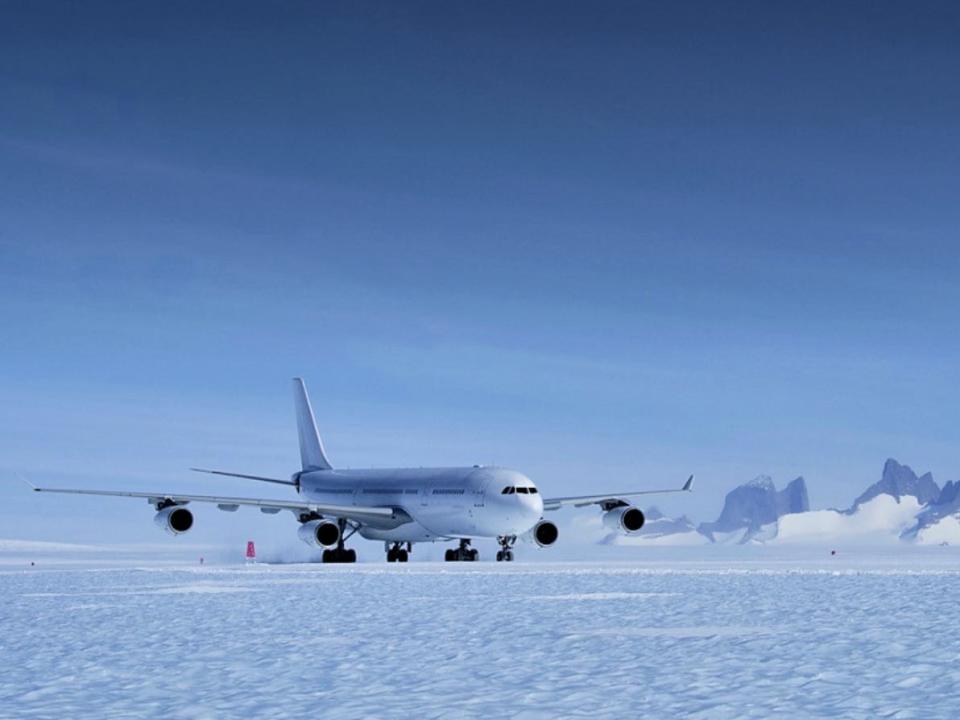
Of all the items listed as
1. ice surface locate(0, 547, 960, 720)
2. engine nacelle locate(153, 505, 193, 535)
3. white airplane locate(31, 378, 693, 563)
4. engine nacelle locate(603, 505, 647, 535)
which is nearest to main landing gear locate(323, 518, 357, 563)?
white airplane locate(31, 378, 693, 563)

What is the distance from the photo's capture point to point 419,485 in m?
56.5

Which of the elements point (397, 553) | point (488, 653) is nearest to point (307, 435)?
point (397, 553)

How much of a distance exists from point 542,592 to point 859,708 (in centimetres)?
1805

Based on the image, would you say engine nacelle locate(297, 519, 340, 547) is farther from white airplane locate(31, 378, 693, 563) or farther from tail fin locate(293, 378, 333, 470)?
tail fin locate(293, 378, 333, 470)

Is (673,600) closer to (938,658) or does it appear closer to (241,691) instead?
(938,658)

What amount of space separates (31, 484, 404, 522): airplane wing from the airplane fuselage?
1038mm

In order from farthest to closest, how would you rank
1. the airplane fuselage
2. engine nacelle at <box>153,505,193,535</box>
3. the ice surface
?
1. engine nacelle at <box>153,505,193,535</box>
2. the airplane fuselage
3. the ice surface

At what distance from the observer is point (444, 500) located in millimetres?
53719

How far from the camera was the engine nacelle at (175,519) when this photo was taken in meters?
53.6

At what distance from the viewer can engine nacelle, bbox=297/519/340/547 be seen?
55.9 meters

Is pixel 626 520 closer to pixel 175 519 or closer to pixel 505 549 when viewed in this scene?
pixel 505 549

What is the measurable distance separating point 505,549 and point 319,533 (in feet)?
29.8

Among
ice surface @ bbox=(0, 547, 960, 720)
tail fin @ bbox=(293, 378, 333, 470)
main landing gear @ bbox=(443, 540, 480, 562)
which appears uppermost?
tail fin @ bbox=(293, 378, 333, 470)

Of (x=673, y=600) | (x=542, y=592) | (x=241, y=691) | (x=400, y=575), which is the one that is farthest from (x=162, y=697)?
(x=400, y=575)
